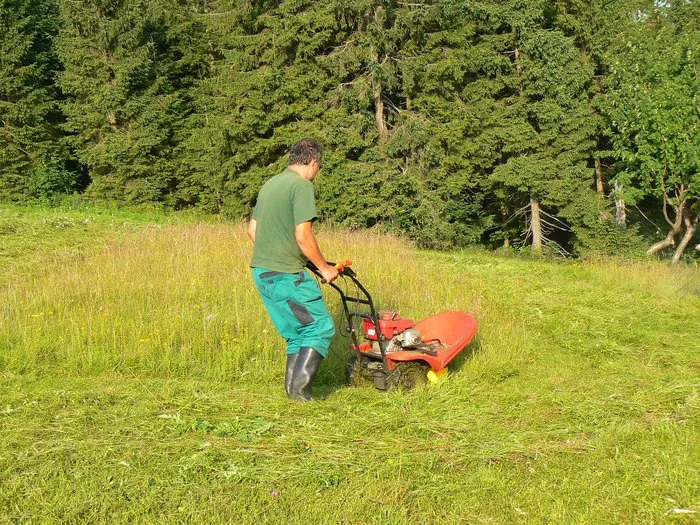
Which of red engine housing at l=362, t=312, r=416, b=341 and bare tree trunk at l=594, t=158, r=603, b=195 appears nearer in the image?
red engine housing at l=362, t=312, r=416, b=341

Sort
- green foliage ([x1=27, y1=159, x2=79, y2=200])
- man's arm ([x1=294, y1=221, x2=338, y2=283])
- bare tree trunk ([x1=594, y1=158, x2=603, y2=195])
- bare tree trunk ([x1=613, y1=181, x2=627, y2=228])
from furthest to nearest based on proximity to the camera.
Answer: green foliage ([x1=27, y1=159, x2=79, y2=200]), bare tree trunk ([x1=594, y1=158, x2=603, y2=195]), bare tree trunk ([x1=613, y1=181, x2=627, y2=228]), man's arm ([x1=294, y1=221, x2=338, y2=283])

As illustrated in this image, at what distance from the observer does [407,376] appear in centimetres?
520

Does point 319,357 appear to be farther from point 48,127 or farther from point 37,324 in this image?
point 48,127

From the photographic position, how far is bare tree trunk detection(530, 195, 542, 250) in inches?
792

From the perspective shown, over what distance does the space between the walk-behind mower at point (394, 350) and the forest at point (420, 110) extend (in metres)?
12.9

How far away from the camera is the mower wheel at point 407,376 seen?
16.8 ft

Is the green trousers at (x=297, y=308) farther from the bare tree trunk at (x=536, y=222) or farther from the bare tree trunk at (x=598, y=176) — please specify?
the bare tree trunk at (x=598, y=176)

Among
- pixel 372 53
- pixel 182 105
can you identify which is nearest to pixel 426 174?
pixel 372 53

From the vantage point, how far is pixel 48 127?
80.3 feet

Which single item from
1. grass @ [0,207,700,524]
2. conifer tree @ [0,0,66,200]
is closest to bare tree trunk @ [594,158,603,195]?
grass @ [0,207,700,524]

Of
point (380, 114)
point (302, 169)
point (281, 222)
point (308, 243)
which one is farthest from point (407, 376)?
point (380, 114)

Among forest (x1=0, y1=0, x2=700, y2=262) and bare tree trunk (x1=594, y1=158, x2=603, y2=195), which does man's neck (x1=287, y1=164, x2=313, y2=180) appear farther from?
bare tree trunk (x1=594, y1=158, x2=603, y2=195)

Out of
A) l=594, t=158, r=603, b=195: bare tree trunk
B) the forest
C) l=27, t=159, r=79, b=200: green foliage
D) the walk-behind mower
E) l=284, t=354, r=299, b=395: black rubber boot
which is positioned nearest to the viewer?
l=284, t=354, r=299, b=395: black rubber boot

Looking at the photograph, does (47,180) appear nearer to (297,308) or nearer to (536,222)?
(536,222)
